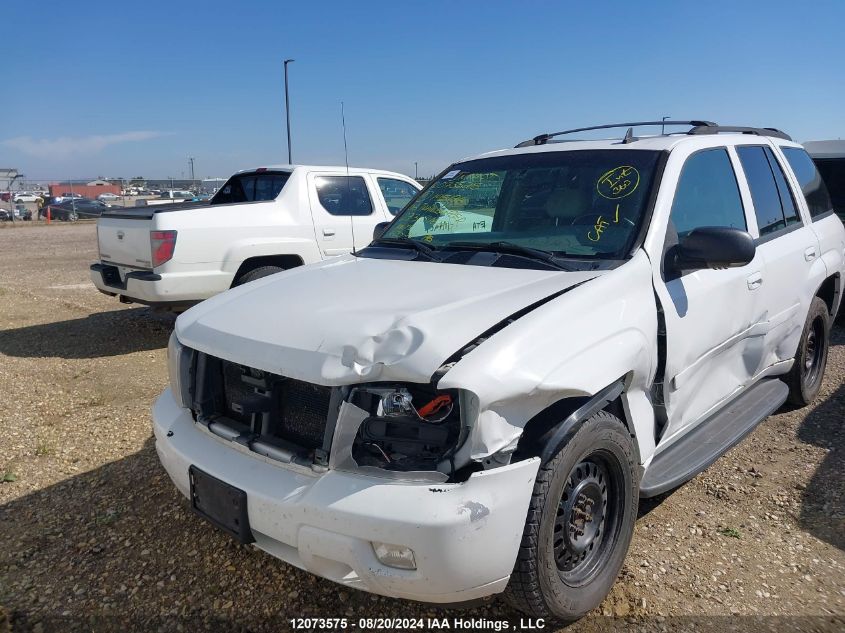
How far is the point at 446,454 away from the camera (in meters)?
2.09

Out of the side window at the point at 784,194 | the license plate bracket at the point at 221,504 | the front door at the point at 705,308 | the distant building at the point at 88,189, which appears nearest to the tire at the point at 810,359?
the side window at the point at 784,194

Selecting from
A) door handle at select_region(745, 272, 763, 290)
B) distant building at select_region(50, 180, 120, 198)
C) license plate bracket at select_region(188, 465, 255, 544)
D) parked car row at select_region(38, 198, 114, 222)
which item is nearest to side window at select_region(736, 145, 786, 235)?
door handle at select_region(745, 272, 763, 290)

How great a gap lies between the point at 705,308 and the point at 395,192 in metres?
5.80

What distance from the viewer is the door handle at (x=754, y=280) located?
346 centimetres

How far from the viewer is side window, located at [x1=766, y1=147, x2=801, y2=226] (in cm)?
417

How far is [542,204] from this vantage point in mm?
3438

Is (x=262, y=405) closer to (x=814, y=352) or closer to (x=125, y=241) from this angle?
(x=814, y=352)

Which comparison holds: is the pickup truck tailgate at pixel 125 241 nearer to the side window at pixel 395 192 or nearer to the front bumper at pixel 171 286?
the front bumper at pixel 171 286

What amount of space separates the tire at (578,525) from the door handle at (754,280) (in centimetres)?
142

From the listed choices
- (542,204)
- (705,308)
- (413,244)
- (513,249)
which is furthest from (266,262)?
(705,308)

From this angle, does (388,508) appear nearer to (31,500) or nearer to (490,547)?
(490,547)

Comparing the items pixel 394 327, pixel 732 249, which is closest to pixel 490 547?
pixel 394 327

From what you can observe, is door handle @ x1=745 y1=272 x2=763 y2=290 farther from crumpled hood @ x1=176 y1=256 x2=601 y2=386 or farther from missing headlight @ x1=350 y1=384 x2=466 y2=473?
missing headlight @ x1=350 y1=384 x2=466 y2=473

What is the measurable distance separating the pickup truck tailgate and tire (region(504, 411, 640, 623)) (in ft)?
17.1
